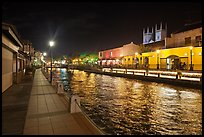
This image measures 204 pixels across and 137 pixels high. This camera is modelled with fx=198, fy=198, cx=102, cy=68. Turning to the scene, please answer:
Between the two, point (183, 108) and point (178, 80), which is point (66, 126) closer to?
point (183, 108)

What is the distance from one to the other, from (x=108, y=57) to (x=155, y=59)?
32609mm

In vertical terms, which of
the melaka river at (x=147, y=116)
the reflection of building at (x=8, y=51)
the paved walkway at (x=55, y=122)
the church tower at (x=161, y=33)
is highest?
the church tower at (x=161, y=33)

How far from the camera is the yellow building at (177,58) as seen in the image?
32438mm

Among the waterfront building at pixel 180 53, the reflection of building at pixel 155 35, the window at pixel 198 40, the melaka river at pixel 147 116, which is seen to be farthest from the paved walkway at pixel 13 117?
the reflection of building at pixel 155 35

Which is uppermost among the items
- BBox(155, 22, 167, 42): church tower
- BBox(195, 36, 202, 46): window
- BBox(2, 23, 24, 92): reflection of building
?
BBox(155, 22, 167, 42): church tower

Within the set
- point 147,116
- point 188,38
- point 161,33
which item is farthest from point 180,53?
point 161,33

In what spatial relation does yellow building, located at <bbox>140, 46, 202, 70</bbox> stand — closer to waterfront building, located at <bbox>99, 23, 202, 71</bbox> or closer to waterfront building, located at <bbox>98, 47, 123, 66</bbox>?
waterfront building, located at <bbox>99, 23, 202, 71</bbox>

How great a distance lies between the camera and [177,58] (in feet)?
123

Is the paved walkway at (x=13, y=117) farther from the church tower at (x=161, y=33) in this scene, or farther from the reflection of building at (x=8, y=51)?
the church tower at (x=161, y=33)

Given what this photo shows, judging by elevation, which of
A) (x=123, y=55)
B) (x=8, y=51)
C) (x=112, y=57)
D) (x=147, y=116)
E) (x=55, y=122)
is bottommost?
(x=147, y=116)

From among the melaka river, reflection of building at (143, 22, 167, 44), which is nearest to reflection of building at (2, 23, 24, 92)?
the melaka river

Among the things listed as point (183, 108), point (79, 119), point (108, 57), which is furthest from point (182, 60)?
point (108, 57)

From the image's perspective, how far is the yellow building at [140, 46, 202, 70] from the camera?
3244cm

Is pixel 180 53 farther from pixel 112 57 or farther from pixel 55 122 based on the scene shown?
pixel 112 57
